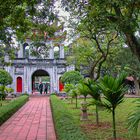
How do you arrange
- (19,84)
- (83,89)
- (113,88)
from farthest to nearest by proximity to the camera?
(19,84) → (83,89) → (113,88)

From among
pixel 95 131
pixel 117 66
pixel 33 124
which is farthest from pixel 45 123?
pixel 117 66

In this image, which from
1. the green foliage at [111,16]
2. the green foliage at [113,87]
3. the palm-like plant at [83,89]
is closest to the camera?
the green foliage at [113,87]

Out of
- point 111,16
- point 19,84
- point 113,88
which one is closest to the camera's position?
point 113,88

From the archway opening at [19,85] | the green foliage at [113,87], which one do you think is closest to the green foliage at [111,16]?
the green foliage at [113,87]

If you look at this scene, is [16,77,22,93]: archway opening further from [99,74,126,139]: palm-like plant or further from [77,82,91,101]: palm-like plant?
[99,74,126,139]: palm-like plant

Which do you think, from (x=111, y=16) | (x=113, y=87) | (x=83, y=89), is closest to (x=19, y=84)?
(x=83, y=89)

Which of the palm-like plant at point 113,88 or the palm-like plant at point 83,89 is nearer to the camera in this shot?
the palm-like plant at point 113,88

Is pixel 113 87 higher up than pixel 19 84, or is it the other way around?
pixel 19 84

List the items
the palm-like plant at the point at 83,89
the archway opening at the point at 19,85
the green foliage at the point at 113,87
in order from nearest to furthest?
1. the green foliage at the point at 113,87
2. the palm-like plant at the point at 83,89
3. the archway opening at the point at 19,85

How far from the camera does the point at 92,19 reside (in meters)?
9.73

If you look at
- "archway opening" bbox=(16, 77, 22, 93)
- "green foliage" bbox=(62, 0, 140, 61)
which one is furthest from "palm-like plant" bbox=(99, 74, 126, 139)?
"archway opening" bbox=(16, 77, 22, 93)

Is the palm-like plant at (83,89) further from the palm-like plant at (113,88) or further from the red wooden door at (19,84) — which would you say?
the red wooden door at (19,84)

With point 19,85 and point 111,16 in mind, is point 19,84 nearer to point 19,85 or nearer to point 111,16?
point 19,85

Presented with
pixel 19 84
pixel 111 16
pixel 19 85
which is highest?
pixel 111 16
